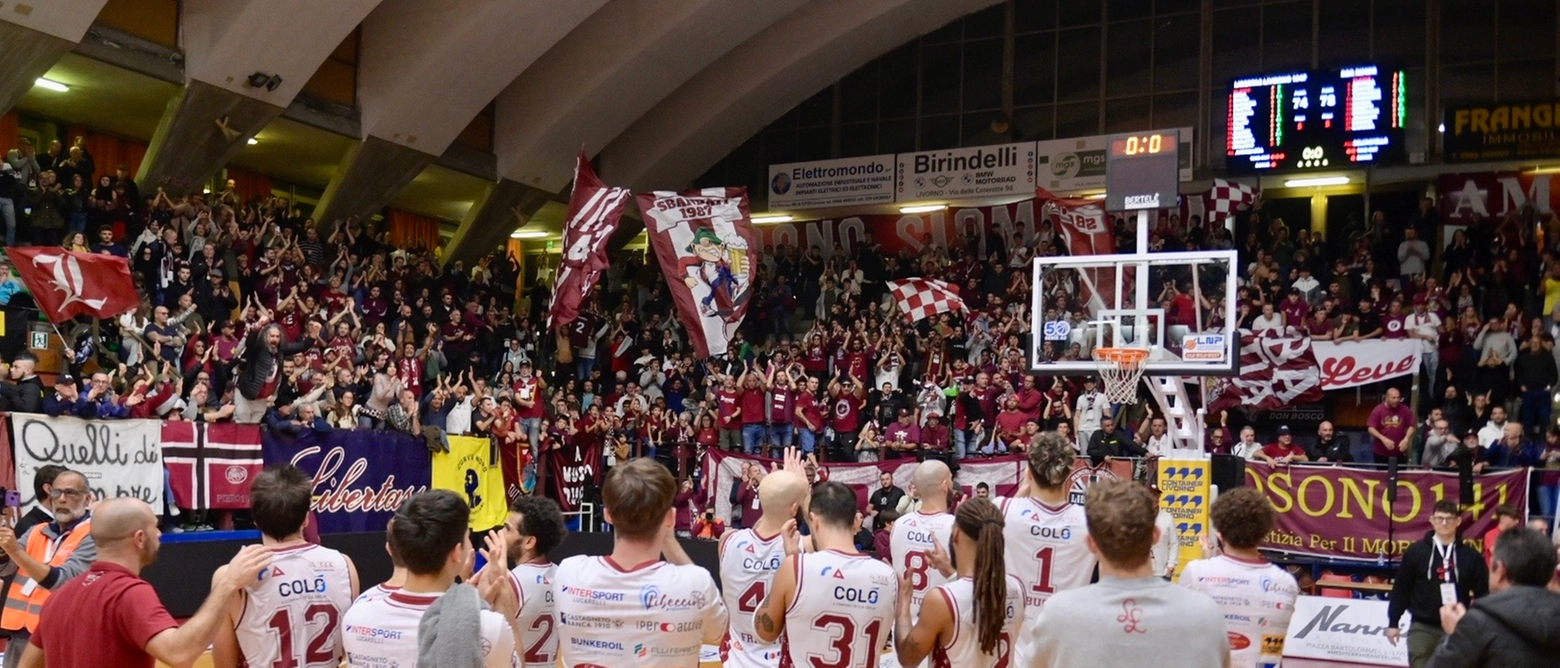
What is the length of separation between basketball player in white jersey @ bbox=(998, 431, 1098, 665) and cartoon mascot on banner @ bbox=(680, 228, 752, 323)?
52.9ft

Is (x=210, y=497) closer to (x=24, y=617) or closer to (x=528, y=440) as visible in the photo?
(x=528, y=440)

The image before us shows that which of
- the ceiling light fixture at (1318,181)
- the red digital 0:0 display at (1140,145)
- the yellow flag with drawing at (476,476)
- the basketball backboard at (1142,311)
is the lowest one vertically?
the yellow flag with drawing at (476,476)

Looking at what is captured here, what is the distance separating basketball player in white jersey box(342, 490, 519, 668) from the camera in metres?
4.51

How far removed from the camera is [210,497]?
17312 millimetres

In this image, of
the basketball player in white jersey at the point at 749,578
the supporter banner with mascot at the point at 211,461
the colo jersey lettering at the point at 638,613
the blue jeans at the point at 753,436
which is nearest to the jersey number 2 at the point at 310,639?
the colo jersey lettering at the point at 638,613

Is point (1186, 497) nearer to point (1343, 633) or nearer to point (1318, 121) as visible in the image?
point (1343, 633)

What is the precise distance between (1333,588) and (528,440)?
1274 cm

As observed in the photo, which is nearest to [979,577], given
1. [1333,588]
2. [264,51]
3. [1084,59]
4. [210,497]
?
[1333,588]

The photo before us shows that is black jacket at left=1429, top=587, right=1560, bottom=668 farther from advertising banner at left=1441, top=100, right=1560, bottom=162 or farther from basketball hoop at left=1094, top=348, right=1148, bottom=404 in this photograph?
advertising banner at left=1441, top=100, right=1560, bottom=162

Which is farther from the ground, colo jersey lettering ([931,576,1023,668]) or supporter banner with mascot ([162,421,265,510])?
colo jersey lettering ([931,576,1023,668])

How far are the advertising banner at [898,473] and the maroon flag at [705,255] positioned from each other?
204 cm

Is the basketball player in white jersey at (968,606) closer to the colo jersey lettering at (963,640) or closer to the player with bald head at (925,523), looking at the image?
the colo jersey lettering at (963,640)

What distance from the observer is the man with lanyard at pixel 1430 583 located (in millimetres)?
9102

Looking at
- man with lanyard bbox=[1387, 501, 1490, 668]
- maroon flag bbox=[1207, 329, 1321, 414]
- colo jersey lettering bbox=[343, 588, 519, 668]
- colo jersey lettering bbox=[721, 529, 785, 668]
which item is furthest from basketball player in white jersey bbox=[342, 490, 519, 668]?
maroon flag bbox=[1207, 329, 1321, 414]
